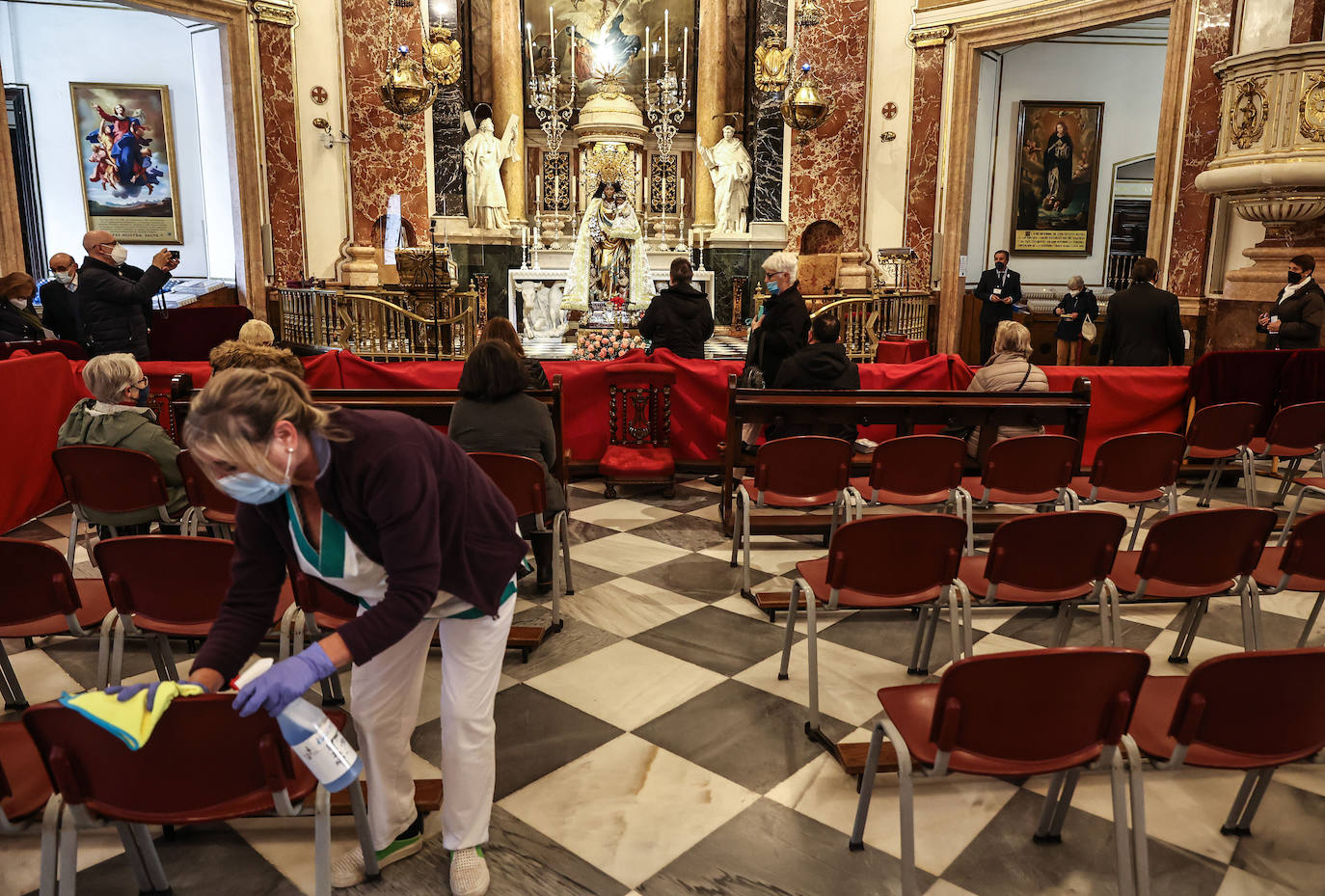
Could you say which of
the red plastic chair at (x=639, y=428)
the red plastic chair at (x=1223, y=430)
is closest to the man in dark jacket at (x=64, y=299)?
the red plastic chair at (x=639, y=428)

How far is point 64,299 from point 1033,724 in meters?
7.93

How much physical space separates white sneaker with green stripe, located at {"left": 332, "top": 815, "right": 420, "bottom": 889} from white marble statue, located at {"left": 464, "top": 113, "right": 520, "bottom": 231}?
1114 cm

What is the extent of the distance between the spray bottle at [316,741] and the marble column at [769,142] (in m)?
12.2

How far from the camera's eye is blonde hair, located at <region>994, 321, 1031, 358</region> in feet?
17.3

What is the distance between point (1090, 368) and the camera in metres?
6.35

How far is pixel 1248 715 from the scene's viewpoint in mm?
2084

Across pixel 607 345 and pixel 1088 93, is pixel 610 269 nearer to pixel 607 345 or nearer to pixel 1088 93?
pixel 607 345

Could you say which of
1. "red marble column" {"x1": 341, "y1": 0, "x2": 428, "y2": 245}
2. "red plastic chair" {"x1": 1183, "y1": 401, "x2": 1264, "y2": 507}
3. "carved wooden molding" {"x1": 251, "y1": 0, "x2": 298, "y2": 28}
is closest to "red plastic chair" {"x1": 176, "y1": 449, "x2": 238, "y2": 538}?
"red plastic chair" {"x1": 1183, "y1": 401, "x2": 1264, "y2": 507}

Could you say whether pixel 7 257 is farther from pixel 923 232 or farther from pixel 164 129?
pixel 923 232

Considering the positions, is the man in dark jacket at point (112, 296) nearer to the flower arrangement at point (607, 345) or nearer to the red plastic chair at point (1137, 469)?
the flower arrangement at point (607, 345)

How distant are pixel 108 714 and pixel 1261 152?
30.4 feet

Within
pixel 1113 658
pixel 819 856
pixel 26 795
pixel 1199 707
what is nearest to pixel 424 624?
pixel 26 795

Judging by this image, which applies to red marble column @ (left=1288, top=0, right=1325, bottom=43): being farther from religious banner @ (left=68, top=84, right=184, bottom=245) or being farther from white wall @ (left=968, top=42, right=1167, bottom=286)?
religious banner @ (left=68, top=84, right=184, bottom=245)

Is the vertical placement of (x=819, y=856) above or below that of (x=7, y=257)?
below
